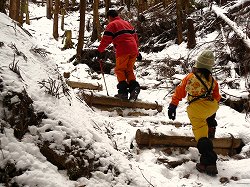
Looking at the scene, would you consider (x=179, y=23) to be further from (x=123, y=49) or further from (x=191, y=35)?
(x=123, y=49)

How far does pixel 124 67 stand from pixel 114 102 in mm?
739

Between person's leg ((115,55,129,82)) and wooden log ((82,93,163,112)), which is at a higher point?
person's leg ((115,55,129,82))

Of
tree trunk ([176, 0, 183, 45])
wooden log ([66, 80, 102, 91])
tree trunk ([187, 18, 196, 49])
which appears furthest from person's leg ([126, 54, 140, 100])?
tree trunk ([176, 0, 183, 45])

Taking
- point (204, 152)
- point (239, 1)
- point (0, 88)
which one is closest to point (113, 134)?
point (204, 152)

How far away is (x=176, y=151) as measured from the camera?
15.1ft

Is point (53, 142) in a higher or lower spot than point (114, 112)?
higher

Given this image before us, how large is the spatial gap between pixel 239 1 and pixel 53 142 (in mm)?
8399

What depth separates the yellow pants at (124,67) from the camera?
6.39 m

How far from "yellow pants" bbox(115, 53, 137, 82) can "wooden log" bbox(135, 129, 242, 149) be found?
217 cm

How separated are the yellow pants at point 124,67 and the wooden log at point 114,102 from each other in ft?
1.51

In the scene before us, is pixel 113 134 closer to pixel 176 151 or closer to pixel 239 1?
pixel 176 151

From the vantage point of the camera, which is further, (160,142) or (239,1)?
(239,1)

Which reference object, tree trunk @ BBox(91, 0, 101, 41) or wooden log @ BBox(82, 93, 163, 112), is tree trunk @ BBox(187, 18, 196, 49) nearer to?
wooden log @ BBox(82, 93, 163, 112)

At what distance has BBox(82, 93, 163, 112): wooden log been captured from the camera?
602 cm
